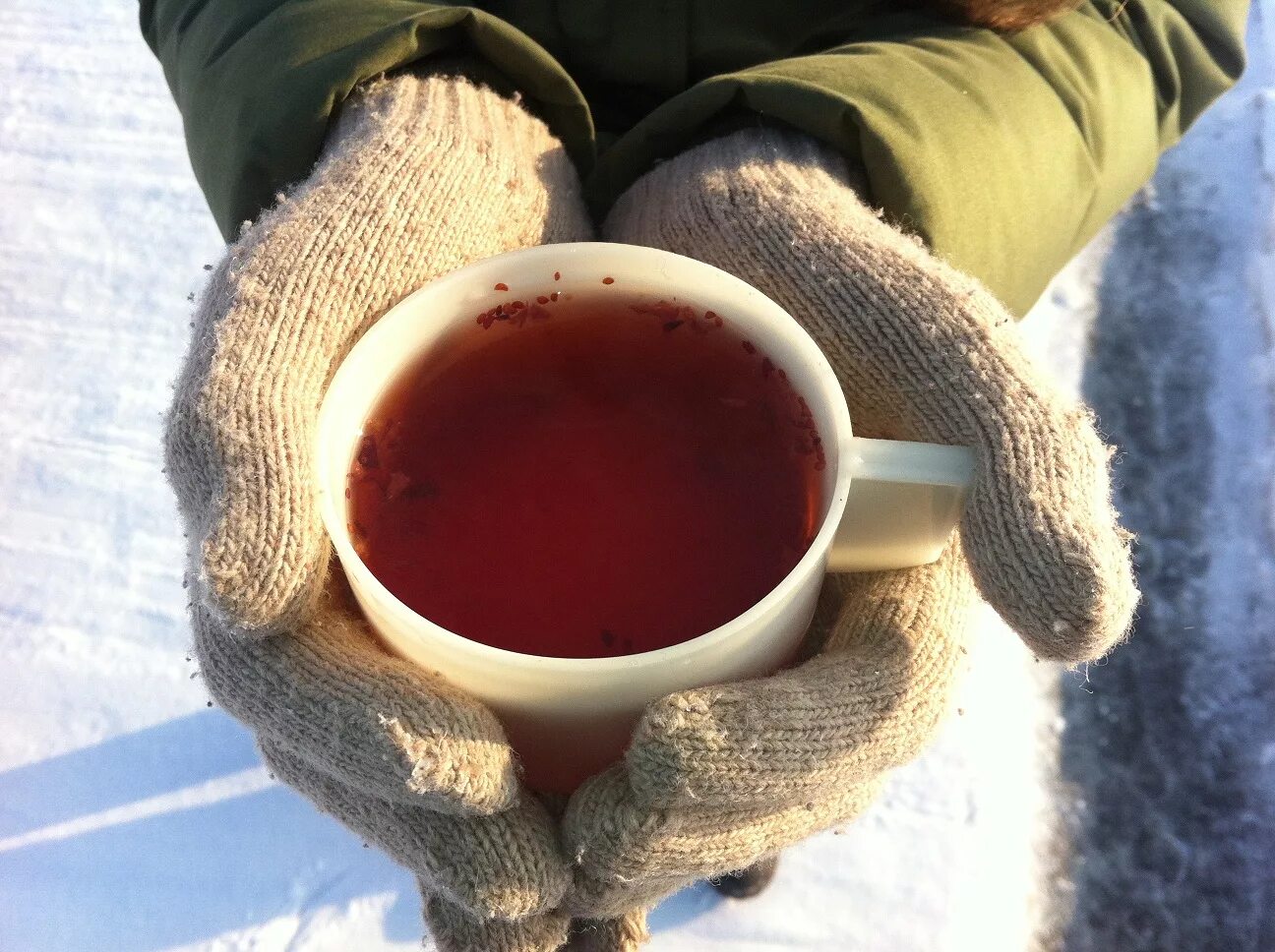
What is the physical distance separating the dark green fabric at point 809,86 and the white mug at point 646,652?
0.24 metres

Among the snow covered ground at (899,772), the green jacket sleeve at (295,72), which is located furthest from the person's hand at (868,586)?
the snow covered ground at (899,772)

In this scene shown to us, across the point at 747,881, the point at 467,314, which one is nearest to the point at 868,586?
the point at 467,314

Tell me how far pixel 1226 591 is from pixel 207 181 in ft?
3.53

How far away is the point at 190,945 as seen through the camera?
86 centimetres

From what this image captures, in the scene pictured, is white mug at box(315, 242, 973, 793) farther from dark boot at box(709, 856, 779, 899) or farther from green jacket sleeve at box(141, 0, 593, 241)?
dark boot at box(709, 856, 779, 899)

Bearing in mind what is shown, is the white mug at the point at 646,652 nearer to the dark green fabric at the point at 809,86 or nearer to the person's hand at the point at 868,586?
the person's hand at the point at 868,586

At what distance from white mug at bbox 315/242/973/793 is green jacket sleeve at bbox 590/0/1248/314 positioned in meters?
0.23

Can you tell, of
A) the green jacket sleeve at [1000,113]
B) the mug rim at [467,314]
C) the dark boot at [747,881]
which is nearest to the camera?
the mug rim at [467,314]

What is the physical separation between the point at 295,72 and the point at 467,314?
293 millimetres

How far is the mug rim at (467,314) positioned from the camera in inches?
17.0

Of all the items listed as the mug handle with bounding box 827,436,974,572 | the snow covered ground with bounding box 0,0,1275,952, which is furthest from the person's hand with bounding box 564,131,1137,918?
the snow covered ground with bounding box 0,0,1275,952

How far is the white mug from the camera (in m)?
0.44

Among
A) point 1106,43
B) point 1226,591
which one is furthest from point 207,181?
point 1226,591

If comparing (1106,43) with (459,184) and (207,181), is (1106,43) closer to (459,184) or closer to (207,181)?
(459,184)
